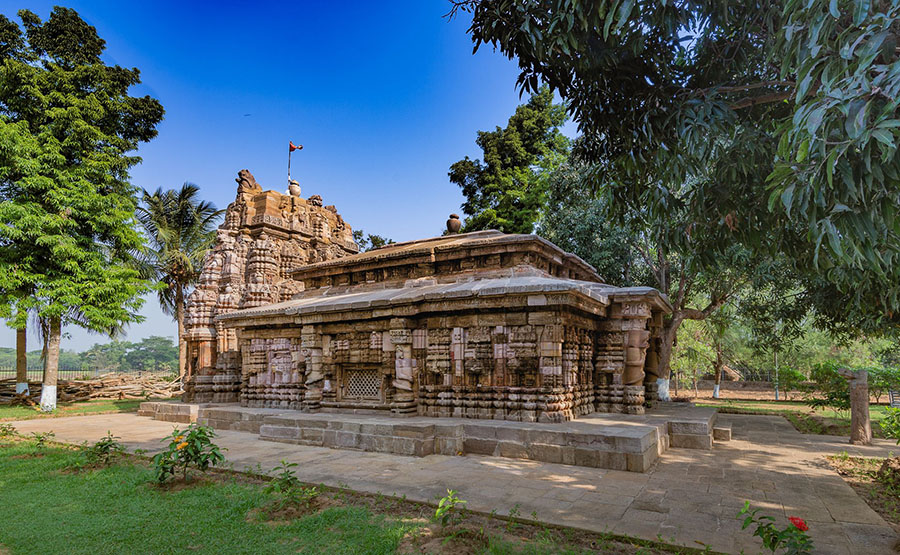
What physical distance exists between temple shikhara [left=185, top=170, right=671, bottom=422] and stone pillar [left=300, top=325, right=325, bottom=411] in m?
0.03

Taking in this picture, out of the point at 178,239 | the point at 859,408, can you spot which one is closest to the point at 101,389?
the point at 178,239

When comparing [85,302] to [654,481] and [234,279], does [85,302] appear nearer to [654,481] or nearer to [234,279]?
[234,279]

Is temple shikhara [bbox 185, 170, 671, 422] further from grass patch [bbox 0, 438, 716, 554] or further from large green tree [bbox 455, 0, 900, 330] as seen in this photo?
grass patch [bbox 0, 438, 716, 554]

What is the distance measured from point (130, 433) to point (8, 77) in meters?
14.6

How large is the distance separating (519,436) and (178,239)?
25394mm

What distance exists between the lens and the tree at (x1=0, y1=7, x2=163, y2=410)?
1580 centimetres

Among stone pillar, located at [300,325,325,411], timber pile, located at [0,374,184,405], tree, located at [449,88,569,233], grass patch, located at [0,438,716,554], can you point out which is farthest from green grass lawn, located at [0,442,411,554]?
tree, located at [449,88,569,233]

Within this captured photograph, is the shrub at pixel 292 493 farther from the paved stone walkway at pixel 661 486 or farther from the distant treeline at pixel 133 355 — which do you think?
the distant treeline at pixel 133 355

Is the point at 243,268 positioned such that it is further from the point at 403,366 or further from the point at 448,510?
the point at 448,510

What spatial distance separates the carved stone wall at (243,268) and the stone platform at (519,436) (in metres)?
6.57

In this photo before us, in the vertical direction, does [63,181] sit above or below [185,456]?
above

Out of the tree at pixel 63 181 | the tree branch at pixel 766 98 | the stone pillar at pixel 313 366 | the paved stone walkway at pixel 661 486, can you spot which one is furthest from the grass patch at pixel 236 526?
the tree at pixel 63 181

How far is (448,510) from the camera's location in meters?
4.29

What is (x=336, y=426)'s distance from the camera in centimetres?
873
